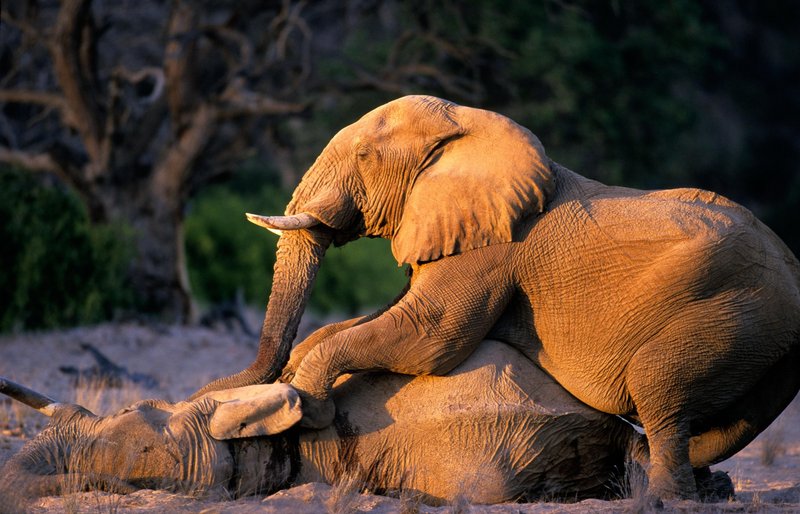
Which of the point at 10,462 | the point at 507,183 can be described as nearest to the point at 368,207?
the point at 507,183

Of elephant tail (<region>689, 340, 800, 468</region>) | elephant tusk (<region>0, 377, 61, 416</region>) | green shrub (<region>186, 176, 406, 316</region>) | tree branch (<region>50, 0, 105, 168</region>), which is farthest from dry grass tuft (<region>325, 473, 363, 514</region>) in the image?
green shrub (<region>186, 176, 406, 316</region>)

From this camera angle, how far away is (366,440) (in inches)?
232

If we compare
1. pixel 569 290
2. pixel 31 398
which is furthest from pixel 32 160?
pixel 569 290

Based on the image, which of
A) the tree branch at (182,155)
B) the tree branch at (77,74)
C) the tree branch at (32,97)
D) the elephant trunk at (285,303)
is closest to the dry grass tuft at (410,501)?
the elephant trunk at (285,303)

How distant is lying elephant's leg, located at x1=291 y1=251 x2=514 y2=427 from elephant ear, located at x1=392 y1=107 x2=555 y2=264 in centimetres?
14

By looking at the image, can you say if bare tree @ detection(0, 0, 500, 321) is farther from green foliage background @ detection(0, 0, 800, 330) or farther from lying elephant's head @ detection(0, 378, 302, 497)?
lying elephant's head @ detection(0, 378, 302, 497)

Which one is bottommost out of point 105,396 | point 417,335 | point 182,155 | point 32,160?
point 105,396

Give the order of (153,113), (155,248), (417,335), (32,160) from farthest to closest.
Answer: (155,248) < (153,113) < (32,160) < (417,335)

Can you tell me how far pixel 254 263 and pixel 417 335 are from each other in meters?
17.6

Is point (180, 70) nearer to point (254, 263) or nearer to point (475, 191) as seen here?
point (254, 263)

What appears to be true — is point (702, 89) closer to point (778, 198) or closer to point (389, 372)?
point (778, 198)

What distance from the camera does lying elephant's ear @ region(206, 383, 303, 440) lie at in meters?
5.65

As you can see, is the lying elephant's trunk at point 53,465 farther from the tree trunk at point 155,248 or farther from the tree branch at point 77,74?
the tree trunk at point 155,248

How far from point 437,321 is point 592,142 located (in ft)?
61.3
